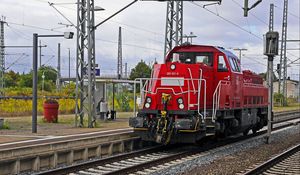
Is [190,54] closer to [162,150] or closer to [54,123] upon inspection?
[162,150]

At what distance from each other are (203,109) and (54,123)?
11803mm

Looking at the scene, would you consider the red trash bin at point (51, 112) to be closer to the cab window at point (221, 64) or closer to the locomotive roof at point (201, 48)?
the locomotive roof at point (201, 48)

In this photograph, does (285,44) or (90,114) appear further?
(285,44)

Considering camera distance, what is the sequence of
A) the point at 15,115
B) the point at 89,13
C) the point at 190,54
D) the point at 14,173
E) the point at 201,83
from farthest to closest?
the point at 15,115 → the point at 89,13 → the point at 190,54 → the point at 201,83 → the point at 14,173

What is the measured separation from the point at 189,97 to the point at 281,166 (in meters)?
3.91

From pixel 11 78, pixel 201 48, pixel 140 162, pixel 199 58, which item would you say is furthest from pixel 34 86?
pixel 11 78

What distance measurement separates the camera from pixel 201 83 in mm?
15812

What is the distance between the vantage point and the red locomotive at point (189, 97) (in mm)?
15156

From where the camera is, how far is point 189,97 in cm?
1547

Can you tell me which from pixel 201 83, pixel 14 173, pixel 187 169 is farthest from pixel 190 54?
pixel 14 173

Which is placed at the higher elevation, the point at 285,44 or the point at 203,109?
the point at 285,44

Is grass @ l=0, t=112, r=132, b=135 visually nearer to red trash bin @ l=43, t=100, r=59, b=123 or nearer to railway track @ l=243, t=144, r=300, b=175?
red trash bin @ l=43, t=100, r=59, b=123

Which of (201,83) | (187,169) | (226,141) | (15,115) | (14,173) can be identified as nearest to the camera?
(14,173)

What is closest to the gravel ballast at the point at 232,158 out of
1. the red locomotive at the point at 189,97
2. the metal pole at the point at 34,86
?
the red locomotive at the point at 189,97
